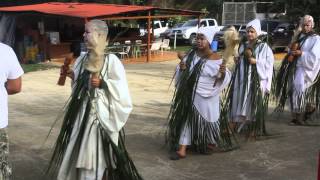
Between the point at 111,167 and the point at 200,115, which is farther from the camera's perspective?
the point at 200,115

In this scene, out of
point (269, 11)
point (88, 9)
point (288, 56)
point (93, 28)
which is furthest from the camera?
point (269, 11)

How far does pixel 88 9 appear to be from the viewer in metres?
22.6

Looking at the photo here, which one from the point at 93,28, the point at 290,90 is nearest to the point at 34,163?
the point at 93,28

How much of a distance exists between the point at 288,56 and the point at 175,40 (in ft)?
71.4

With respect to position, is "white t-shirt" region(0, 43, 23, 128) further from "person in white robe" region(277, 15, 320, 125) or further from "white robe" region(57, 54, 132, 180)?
"person in white robe" region(277, 15, 320, 125)

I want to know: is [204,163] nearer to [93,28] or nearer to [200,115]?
[200,115]

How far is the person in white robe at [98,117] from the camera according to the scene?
16.3ft

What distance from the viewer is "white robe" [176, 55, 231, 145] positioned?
22.0 feet

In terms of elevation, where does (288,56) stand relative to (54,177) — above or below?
above

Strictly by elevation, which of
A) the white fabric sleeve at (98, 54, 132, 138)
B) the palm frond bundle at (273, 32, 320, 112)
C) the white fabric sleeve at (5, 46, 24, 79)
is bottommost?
the palm frond bundle at (273, 32, 320, 112)

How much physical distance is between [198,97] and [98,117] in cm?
203

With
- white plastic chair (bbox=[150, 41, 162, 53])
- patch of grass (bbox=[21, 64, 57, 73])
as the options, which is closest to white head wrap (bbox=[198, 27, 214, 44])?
patch of grass (bbox=[21, 64, 57, 73])

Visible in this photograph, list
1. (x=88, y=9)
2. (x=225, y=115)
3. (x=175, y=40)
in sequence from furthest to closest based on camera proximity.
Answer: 1. (x=175, y=40)
2. (x=88, y=9)
3. (x=225, y=115)

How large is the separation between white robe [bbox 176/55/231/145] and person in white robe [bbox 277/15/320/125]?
2303mm
